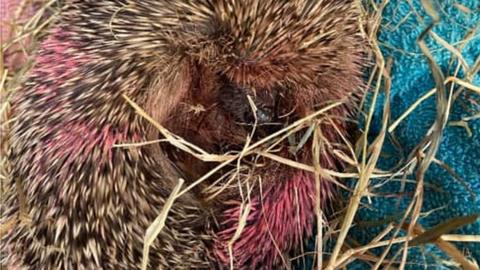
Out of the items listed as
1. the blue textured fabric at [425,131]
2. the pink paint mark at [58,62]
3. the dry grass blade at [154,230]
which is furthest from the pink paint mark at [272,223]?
the pink paint mark at [58,62]

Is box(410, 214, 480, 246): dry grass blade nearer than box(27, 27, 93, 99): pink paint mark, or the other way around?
box(410, 214, 480, 246): dry grass blade

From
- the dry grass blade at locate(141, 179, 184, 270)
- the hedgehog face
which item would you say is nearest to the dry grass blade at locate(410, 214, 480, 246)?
the hedgehog face

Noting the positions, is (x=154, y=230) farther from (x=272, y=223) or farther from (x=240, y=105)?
(x=240, y=105)

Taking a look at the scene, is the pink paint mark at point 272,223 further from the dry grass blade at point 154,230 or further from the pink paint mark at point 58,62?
the pink paint mark at point 58,62

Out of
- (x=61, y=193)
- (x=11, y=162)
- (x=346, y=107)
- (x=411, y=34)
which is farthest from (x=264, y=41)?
(x=11, y=162)

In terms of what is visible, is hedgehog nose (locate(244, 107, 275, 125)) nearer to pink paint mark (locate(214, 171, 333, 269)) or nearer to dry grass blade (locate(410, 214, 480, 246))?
pink paint mark (locate(214, 171, 333, 269))

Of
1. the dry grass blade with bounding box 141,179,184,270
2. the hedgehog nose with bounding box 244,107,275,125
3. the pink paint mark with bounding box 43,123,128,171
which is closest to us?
the dry grass blade with bounding box 141,179,184,270
